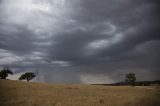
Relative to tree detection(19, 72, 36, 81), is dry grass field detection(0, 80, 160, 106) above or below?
below

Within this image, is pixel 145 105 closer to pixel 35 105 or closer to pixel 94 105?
pixel 94 105

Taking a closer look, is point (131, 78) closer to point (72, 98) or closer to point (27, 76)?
point (27, 76)

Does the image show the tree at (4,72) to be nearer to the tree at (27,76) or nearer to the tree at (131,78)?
the tree at (27,76)

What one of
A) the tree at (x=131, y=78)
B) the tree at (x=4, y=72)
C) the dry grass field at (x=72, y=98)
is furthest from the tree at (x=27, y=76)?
the dry grass field at (x=72, y=98)

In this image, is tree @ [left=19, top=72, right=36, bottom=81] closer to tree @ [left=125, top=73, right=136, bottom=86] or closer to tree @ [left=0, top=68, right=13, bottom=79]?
tree @ [left=0, top=68, right=13, bottom=79]

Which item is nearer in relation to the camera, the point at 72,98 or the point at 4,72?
the point at 72,98

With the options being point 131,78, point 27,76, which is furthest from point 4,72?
point 131,78

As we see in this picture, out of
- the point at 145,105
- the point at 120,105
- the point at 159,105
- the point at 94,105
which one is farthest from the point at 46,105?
the point at 159,105

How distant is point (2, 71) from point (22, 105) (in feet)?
321

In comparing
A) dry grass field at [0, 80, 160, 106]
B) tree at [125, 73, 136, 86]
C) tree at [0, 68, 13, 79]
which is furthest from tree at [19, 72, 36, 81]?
dry grass field at [0, 80, 160, 106]

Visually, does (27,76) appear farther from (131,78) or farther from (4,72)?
(131,78)

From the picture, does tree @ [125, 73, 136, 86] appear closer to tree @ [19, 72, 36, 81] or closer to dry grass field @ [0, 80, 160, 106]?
tree @ [19, 72, 36, 81]

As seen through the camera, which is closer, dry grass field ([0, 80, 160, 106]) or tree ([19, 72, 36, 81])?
dry grass field ([0, 80, 160, 106])

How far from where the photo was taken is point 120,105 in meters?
19.6
